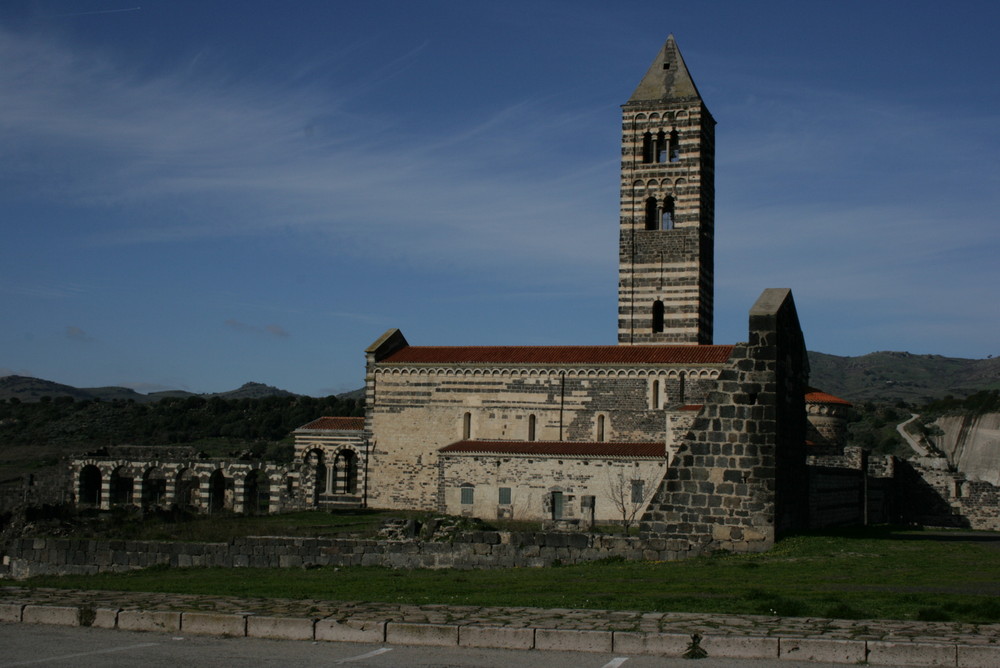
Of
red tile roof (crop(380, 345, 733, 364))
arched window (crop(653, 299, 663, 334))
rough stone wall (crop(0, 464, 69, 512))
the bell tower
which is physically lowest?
rough stone wall (crop(0, 464, 69, 512))

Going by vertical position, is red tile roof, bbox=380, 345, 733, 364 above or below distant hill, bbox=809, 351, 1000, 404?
below

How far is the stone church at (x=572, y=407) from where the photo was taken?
38938 mm

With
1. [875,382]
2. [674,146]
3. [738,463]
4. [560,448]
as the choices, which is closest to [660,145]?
[674,146]

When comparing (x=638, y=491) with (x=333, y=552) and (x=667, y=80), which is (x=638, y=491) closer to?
(x=333, y=552)

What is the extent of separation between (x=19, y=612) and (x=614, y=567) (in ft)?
27.0

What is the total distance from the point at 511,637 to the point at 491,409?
116 feet

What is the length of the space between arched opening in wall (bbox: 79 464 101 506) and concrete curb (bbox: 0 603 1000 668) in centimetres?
3861

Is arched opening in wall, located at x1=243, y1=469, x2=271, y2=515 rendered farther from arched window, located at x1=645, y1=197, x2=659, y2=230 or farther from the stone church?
arched window, located at x1=645, y1=197, x2=659, y2=230

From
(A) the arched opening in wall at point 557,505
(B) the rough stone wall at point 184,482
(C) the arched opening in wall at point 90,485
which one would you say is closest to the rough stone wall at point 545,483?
(A) the arched opening in wall at point 557,505

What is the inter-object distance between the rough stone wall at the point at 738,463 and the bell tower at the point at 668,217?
103 feet

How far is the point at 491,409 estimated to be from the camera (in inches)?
1761

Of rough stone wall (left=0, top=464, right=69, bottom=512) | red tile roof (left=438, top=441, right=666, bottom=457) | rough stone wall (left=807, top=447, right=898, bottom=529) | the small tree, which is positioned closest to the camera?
rough stone wall (left=807, top=447, right=898, bottom=529)

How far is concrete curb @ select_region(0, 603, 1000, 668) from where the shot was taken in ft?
28.3

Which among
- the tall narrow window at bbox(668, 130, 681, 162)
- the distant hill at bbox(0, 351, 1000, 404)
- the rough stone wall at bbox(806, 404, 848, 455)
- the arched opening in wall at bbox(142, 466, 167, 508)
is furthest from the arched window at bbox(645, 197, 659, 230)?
the distant hill at bbox(0, 351, 1000, 404)
